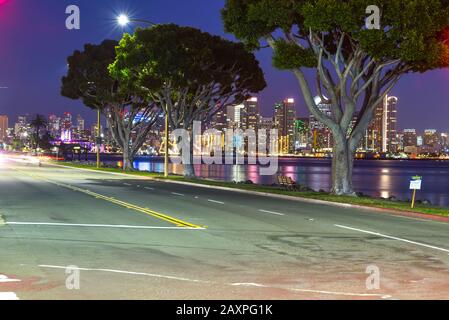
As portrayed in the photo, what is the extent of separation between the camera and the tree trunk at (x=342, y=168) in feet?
111

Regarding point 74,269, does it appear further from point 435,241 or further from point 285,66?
point 285,66

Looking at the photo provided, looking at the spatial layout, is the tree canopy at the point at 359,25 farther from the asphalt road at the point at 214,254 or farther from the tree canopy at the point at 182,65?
the tree canopy at the point at 182,65

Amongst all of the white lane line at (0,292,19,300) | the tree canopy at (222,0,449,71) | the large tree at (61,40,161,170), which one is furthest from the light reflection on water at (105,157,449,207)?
the white lane line at (0,292,19,300)

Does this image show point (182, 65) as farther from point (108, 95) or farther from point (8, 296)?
point (8, 296)

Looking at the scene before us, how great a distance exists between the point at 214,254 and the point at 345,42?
1010 inches

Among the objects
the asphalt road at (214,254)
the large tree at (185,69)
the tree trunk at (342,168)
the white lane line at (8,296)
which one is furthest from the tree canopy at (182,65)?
the white lane line at (8,296)

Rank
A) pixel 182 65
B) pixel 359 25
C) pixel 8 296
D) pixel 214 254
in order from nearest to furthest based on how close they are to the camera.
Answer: pixel 8 296
pixel 214 254
pixel 359 25
pixel 182 65

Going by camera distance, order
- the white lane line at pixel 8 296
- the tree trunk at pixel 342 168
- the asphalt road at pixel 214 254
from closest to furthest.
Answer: the white lane line at pixel 8 296, the asphalt road at pixel 214 254, the tree trunk at pixel 342 168

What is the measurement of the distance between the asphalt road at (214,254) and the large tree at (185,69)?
28.2m

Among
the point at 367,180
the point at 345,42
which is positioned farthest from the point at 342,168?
the point at 367,180

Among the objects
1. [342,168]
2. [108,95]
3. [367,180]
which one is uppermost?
[108,95]

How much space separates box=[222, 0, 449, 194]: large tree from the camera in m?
28.4

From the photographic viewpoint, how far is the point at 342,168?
34.1 m
